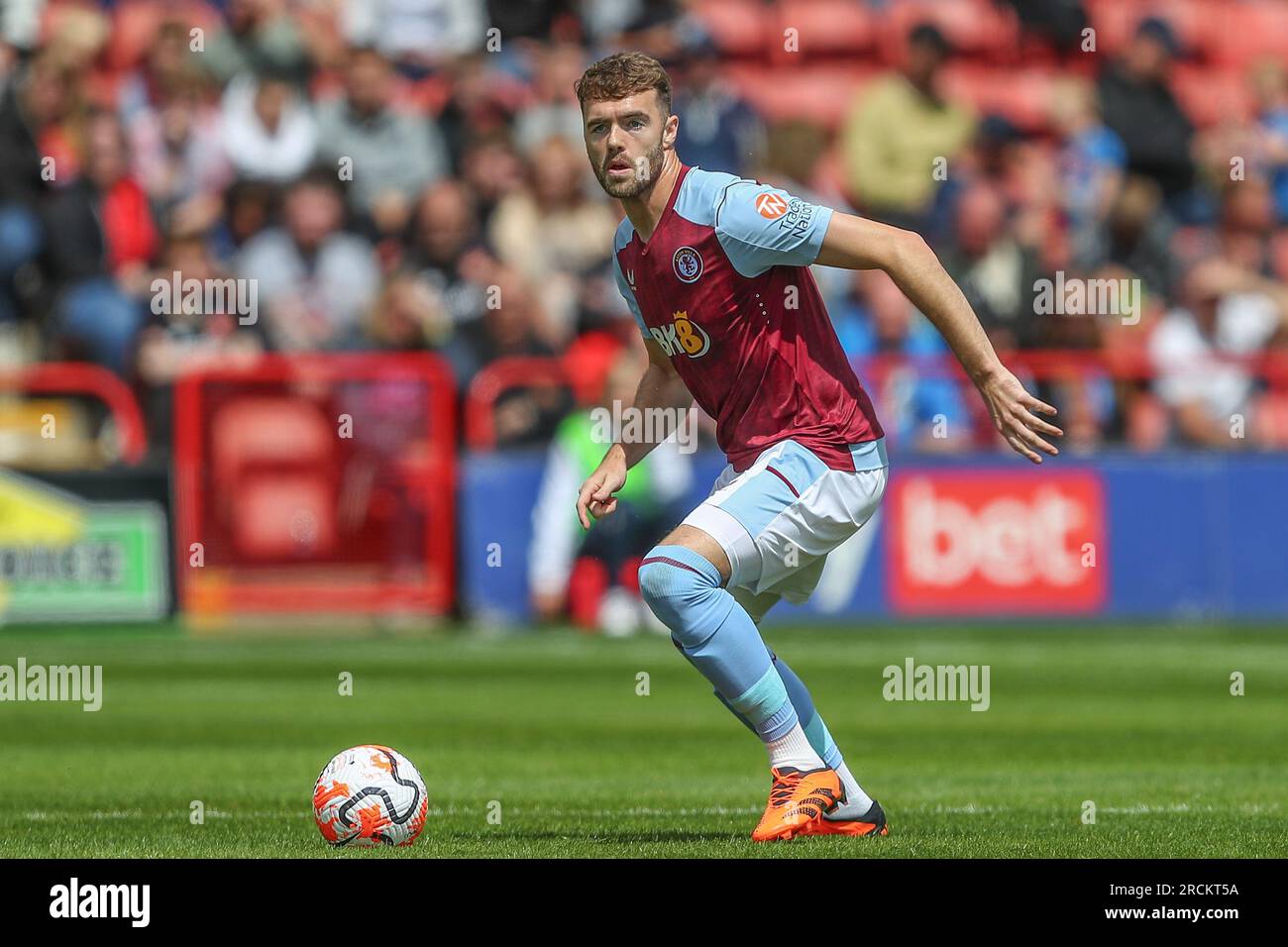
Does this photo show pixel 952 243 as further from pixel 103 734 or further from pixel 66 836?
pixel 66 836

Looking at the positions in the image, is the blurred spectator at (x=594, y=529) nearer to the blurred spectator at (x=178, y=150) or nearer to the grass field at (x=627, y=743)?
the grass field at (x=627, y=743)

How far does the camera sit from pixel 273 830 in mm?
8719

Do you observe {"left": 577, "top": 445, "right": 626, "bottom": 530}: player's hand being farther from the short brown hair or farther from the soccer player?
the short brown hair

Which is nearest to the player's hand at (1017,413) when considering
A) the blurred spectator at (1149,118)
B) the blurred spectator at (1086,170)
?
the blurred spectator at (1086,170)

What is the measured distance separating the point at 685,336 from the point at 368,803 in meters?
1.98

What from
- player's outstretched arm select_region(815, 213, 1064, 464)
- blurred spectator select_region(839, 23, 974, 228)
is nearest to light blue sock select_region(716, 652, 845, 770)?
player's outstretched arm select_region(815, 213, 1064, 464)

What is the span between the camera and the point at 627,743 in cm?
1246

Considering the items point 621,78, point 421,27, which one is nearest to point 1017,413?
point 621,78

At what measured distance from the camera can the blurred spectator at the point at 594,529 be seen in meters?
18.7

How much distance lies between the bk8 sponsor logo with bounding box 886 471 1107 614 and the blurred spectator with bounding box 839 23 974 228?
3.55 metres

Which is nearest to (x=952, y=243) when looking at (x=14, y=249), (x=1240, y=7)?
(x=1240, y=7)

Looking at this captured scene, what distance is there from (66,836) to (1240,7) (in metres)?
19.8

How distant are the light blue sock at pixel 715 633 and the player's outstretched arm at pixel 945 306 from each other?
111cm

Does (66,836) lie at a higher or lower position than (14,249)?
lower
